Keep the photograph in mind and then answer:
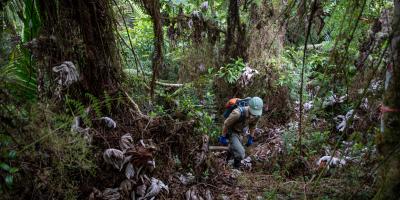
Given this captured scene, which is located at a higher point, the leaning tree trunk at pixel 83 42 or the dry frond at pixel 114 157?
the leaning tree trunk at pixel 83 42

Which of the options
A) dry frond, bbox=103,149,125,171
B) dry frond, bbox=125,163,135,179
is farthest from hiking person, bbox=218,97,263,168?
dry frond, bbox=103,149,125,171

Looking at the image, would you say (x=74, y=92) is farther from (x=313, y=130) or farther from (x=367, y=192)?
(x=313, y=130)

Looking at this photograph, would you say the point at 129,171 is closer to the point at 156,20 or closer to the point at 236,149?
the point at 156,20

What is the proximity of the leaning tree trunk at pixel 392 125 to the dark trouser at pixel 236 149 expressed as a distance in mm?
3319

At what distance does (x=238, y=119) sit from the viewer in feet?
20.2

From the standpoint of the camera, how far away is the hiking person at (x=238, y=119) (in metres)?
5.93

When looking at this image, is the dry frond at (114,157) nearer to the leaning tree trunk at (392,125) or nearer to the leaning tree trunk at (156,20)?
the leaning tree trunk at (156,20)

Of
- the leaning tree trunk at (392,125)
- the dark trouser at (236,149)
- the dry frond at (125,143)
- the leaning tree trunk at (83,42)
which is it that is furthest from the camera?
the dark trouser at (236,149)

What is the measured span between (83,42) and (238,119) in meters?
3.30

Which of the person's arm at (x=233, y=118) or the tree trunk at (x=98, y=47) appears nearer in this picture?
the tree trunk at (x=98, y=47)

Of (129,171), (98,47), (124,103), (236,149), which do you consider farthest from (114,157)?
(236,149)

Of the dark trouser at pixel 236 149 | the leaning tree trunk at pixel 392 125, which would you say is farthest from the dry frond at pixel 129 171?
the dark trouser at pixel 236 149

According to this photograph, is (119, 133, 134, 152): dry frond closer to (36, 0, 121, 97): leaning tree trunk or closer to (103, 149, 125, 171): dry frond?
(103, 149, 125, 171): dry frond

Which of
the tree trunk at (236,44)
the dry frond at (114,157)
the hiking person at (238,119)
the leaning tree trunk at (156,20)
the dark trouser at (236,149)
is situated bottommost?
the dark trouser at (236,149)
